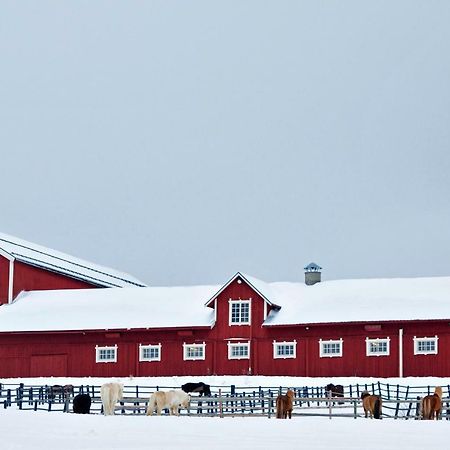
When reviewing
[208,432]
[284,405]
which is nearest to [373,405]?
[284,405]

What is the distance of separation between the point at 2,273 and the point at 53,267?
5.38 metres

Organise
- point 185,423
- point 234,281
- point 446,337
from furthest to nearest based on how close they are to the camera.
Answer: point 234,281 < point 446,337 < point 185,423

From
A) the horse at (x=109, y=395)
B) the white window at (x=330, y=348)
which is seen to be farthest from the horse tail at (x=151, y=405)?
the white window at (x=330, y=348)

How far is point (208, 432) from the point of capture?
28.9 metres

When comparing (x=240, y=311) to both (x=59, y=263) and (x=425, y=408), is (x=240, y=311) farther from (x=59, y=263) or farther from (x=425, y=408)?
(x=425, y=408)

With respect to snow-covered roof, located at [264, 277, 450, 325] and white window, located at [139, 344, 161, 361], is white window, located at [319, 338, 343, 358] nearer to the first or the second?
snow-covered roof, located at [264, 277, 450, 325]

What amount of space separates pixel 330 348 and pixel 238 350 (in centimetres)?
451

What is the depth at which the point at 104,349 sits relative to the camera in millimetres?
54500

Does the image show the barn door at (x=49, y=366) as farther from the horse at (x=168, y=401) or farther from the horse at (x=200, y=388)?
the horse at (x=168, y=401)

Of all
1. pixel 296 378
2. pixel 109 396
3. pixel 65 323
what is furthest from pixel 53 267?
pixel 109 396

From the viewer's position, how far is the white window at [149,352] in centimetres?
5353

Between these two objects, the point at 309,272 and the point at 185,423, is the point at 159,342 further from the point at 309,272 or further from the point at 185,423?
the point at 185,423

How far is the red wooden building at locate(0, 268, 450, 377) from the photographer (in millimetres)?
50406

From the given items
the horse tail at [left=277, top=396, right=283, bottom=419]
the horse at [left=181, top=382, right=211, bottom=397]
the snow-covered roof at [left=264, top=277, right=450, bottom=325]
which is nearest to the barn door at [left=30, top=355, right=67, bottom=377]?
the snow-covered roof at [left=264, top=277, right=450, bottom=325]
